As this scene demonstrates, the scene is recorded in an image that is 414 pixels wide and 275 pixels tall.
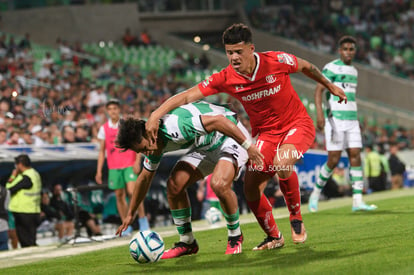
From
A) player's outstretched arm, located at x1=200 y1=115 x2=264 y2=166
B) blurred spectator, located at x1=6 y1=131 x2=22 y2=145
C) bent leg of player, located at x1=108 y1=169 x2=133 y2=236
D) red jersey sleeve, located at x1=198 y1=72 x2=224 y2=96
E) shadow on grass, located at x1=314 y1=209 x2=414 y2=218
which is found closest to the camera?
player's outstretched arm, located at x1=200 y1=115 x2=264 y2=166

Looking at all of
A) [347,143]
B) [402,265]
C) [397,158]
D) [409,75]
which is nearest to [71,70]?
[397,158]

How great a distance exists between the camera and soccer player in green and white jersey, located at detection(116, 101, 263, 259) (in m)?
7.51

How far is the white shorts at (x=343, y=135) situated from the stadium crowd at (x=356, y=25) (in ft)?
74.0

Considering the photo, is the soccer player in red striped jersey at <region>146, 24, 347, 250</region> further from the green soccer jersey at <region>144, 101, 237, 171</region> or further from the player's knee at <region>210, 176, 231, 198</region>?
the player's knee at <region>210, 176, 231, 198</region>

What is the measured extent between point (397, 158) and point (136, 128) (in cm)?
1740

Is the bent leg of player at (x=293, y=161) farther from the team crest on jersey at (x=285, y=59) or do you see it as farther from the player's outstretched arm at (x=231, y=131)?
the player's outstretched arm at (x=231, y=131)

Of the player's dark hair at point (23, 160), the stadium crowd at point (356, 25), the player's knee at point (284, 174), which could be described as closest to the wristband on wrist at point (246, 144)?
the player's knee at point (284, 174)

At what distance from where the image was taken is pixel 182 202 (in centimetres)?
858

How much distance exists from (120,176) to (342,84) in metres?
4.15

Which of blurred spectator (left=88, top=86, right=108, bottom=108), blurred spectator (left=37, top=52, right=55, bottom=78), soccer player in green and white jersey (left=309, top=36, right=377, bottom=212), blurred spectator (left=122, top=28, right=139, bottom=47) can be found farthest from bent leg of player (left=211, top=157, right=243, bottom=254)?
blurred spectator (left=122, top=28, right=139, bottom=47)

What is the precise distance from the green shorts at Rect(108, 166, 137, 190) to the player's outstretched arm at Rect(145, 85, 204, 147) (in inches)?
232

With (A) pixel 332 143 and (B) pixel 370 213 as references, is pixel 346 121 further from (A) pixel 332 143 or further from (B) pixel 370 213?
(B) pixel 370 213

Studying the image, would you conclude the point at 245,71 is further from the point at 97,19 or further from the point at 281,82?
the point at 97,19

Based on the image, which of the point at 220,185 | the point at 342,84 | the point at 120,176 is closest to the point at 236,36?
the point at 220,185
